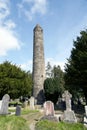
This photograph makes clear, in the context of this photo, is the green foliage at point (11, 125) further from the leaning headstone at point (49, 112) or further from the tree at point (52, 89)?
the tree at point (52, 89)

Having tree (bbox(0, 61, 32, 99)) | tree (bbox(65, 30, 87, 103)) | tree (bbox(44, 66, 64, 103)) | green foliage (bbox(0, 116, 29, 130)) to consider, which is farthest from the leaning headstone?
tree (bbox(44, 66, 64, 103))

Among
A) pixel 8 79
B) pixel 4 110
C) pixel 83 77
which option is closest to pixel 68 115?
pixel 4 110

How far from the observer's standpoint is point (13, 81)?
111 feet

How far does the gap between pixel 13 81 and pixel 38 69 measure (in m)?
12.4

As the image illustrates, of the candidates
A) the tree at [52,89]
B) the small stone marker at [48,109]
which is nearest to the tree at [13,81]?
the tree at [52,89]

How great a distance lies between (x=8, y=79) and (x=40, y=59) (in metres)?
13.9

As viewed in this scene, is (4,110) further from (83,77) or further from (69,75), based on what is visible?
(69,75)

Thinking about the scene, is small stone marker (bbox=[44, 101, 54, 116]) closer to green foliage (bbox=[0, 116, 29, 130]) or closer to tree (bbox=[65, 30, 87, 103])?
green foliage (bbox=[0, 116, 29, 130])

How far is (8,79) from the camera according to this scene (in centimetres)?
3359

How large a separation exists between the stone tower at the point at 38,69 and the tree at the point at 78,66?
14361mm

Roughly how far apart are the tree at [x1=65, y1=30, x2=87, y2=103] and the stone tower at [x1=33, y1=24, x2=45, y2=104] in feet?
47.1

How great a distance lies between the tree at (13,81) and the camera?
33000 millimetres

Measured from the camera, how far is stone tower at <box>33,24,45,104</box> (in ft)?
146

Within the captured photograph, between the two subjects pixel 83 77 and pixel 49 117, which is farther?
pixel 83 77
